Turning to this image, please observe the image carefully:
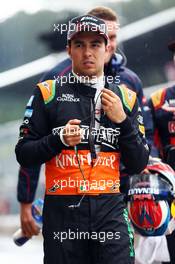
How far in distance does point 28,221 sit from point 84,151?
114 cm

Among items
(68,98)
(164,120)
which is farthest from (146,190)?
(68,98)

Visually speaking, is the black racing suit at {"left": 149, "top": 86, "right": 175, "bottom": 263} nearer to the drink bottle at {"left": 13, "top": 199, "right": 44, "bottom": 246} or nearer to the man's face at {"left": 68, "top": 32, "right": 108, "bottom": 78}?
the drink bottle at {"left": 13, "top": 199, "right": 44, "bottom": 246}

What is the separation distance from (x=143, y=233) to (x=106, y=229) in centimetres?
84

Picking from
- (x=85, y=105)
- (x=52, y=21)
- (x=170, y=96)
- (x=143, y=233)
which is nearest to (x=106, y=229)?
(x=85, y=105)

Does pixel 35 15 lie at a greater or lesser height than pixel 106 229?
greater

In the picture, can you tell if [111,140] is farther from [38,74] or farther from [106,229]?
[38,74]

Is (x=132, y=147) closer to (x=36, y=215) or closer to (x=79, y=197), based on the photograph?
(x=79, y=197)

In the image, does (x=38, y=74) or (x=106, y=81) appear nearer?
(x=106, y=81)

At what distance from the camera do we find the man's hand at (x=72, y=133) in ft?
10.3

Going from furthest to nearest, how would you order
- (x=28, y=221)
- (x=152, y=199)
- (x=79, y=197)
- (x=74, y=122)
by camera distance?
1. (x=28, y=221)
2. (x=152, y=199)
3. (x=79, y=197)
4. (x=74, y=122)

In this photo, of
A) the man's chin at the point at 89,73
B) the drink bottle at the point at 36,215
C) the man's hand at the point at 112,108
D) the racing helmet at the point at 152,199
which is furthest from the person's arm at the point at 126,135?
the drink bottle at the point at 36,215

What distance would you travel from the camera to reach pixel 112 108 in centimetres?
323

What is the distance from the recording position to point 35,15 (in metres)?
6.36

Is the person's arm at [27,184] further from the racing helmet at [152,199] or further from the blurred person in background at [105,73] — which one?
the racing helmet at [152,199]
